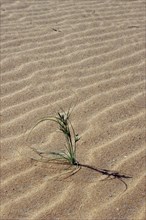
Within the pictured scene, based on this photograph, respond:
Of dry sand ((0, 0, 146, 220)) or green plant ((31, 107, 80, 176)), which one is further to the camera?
green plant ((31, 107, 80, 176))

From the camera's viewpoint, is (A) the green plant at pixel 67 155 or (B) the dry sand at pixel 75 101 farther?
(A) the green plant at pixel 67 155

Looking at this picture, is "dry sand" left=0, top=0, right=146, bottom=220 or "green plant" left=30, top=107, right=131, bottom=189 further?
"green plant" left=30, top=107, right=131, bottom=189

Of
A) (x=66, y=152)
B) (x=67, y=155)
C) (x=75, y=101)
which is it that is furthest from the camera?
(x=75, y=101)

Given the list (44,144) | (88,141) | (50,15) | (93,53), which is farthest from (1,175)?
(50,15)

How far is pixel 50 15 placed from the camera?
17.8ft

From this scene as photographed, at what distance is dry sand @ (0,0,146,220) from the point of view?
8.75 feet

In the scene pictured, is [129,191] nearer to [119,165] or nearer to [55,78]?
[119,165]

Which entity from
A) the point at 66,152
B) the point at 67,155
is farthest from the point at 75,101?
the point at 67,155

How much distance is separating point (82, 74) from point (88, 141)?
1.03m

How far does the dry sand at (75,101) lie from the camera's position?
2666 millimetres

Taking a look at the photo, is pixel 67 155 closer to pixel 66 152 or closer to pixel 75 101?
pixel 66 152

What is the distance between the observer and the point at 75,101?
3645 millimetres

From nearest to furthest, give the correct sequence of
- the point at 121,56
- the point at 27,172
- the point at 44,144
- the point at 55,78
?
the point at 27,172
the point at 44,144
the point at 55,78
the point at 121,56

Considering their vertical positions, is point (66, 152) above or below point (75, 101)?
below
